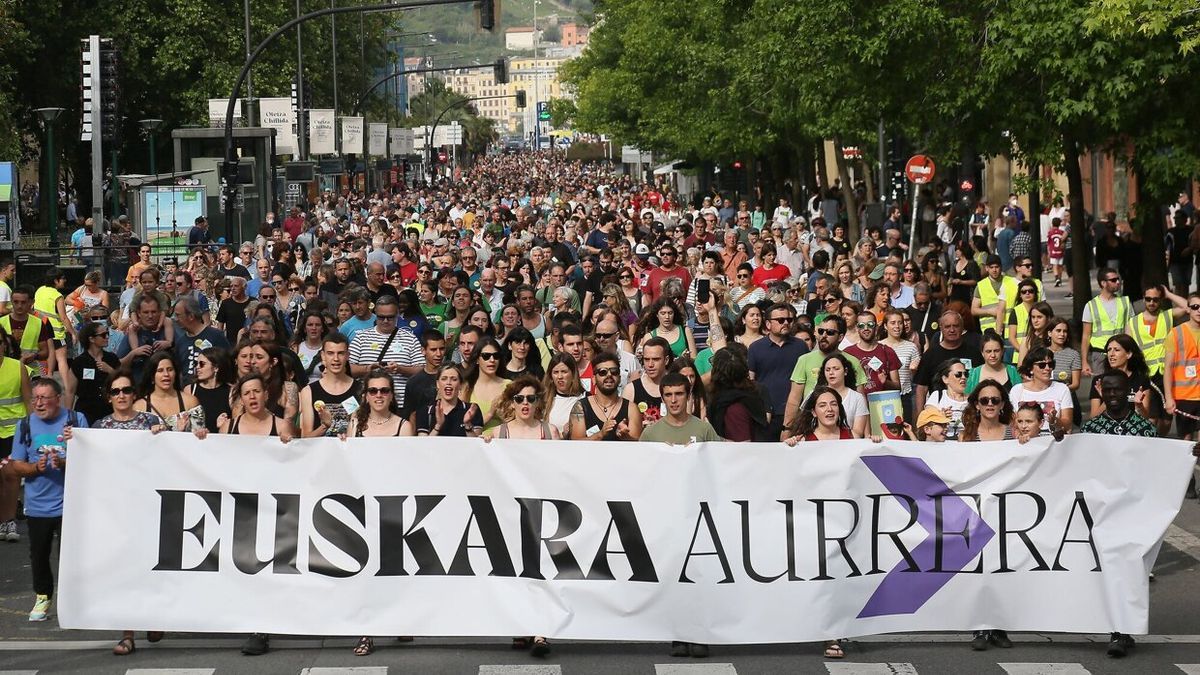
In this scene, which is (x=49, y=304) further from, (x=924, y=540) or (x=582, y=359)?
(x=924, y=540)

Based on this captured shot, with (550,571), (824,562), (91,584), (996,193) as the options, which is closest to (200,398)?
(91,584)

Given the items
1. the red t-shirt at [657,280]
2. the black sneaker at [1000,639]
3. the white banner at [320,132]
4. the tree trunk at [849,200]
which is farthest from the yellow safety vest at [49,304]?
the white banner at [320,132]

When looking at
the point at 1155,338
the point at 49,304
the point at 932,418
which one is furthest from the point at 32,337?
the point at 1155,338

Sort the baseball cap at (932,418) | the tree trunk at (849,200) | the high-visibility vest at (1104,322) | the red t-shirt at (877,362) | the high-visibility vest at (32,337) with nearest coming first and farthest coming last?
the baseball cap at (932,418)
the red t-shirt at (877,362)
the high-visibility vest at (32,337)
the high-visibility vest at (1104,322)
the tree trunk at (849,200)

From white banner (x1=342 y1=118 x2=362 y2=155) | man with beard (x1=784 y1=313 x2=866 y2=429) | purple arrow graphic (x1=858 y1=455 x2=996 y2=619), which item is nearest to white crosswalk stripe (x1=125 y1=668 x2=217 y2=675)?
purple arrow graphic (x1=858 y1=455 x2=996 y2=619)

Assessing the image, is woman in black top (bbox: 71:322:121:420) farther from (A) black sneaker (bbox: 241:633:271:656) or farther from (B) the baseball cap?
(B) the baseball cap

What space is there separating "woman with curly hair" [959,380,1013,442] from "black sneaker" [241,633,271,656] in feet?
12.3

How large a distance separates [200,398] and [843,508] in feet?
13.5

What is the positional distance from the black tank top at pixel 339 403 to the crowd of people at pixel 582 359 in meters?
0.01

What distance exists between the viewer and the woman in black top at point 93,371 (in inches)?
562

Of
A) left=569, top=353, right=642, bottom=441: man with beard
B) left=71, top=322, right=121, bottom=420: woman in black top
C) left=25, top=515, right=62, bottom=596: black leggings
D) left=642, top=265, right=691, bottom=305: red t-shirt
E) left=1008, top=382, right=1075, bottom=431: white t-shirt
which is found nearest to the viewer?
left=25, top=515, right=62, bottom=596: black leggings

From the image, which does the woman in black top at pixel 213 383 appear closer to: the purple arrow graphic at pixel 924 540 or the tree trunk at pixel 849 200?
the purple arrow graphic at pixel 924 540

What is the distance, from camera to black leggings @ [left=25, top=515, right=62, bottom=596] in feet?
34.8

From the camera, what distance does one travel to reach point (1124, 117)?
70.3 feet
